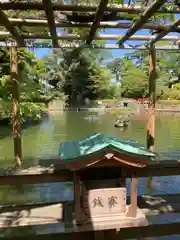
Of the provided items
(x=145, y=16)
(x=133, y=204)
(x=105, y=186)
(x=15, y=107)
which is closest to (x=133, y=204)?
(x=133, y=204)

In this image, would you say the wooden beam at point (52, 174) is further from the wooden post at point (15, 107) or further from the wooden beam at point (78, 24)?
the wooden post at point (15, 107)

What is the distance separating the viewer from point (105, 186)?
191 cm

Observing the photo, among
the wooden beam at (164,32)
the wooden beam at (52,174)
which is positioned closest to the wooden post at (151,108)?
the wooden beam at (164,32)

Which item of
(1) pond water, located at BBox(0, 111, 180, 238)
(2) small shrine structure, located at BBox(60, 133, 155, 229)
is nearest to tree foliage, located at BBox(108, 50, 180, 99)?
(1) pond water, located at BBox(0, 111, 180, 238)

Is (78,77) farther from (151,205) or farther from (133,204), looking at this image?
(133,204)

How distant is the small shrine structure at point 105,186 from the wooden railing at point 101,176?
9 centimetres

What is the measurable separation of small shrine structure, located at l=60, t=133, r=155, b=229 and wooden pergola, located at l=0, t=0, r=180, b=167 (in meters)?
1.13

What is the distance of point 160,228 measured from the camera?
7.16ft

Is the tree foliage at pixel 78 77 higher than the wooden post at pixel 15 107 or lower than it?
higher

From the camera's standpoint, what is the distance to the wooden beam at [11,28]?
237cm

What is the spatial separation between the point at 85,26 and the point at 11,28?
2.55 ft

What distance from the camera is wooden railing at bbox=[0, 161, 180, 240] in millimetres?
1930

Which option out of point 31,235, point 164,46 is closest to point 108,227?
point 31,235

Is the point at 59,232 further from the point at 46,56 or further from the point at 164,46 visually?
the point at 46,56
